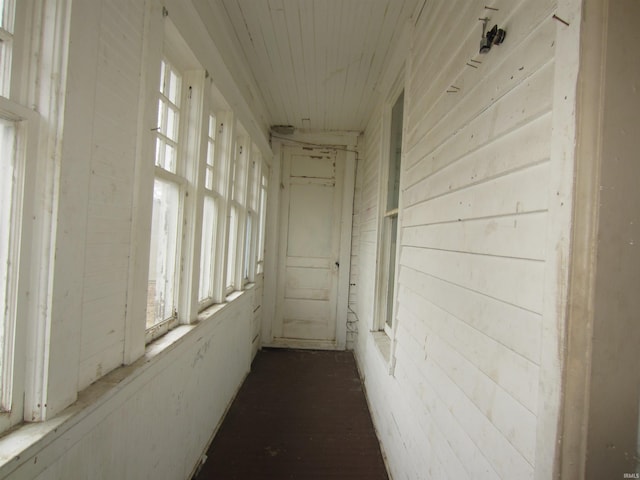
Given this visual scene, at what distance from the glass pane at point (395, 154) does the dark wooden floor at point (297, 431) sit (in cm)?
193

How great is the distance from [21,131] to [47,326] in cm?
52

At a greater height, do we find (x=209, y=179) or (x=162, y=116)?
(x=162, y=116)

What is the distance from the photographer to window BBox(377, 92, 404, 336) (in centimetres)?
282

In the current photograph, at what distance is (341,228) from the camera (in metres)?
4.71

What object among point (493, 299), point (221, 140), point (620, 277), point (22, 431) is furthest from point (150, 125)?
point (620, 277)

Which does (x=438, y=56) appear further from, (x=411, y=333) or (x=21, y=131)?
(x=21, y=131)

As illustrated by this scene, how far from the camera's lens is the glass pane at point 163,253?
168 centimetres

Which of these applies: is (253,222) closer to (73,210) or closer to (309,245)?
(309,245)

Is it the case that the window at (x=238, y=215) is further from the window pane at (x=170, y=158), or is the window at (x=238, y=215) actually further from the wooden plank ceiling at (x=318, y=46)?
the window pane at (x=170, y=158)

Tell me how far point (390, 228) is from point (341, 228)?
68.7 inches

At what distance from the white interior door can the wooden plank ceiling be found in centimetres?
95

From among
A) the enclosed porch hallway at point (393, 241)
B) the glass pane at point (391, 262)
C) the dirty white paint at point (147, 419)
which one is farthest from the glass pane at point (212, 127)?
the glass pane at point (391, 262)

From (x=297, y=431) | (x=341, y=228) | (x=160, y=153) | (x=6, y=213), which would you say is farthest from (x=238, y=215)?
(x=6, y=213)

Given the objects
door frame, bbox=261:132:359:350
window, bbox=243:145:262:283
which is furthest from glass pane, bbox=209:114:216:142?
door frame, bbox=261:132:359:350
